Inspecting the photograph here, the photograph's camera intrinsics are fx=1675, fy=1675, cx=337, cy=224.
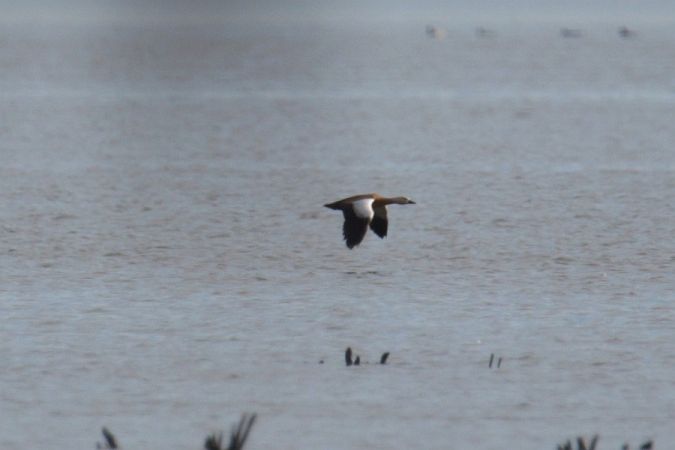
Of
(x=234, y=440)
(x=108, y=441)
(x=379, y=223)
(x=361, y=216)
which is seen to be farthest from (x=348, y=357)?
(x=379, y=223)

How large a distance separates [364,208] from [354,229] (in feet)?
0.99

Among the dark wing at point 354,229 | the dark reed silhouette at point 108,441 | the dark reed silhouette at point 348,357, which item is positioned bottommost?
the dark reed silhouette at point 108,441

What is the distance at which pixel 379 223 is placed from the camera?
1527cm

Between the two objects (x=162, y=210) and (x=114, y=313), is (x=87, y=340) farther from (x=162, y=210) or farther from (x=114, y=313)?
(x=162, y=210)

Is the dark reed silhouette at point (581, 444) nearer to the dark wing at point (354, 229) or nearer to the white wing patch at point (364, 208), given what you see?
the dark wing at point (354, 229)

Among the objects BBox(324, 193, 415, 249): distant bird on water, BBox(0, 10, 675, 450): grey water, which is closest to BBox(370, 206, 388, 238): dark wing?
BBox(324, 193, 415, 249): distant bird on water

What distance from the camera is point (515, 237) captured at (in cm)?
1866

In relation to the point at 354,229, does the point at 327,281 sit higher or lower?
lower

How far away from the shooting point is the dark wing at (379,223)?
50.0 feet

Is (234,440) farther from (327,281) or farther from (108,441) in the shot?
(327,281)

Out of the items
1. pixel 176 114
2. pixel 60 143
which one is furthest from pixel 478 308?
pixel 176 114

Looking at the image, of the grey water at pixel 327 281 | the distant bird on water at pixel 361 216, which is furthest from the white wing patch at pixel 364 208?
the grey water at pixel 327 281

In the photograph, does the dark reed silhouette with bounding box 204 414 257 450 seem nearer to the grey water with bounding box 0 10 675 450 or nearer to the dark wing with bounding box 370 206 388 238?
the grey water with bounding box 0 10 675 450

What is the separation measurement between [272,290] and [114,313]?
184cm
